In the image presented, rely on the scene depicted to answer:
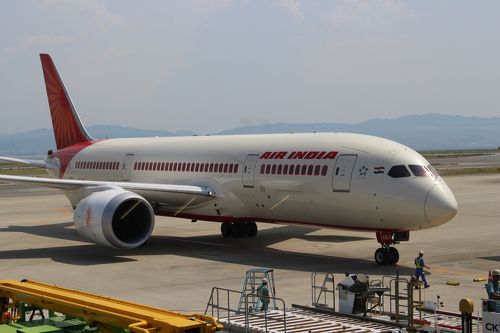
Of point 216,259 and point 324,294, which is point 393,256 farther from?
point 324,294

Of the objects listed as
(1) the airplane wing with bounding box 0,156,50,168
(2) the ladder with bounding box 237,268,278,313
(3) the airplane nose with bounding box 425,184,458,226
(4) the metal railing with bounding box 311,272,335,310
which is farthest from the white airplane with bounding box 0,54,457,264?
(2) the ladder with bounding box 237,268,278,313

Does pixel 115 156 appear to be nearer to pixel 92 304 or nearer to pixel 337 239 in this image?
pixel 337 239

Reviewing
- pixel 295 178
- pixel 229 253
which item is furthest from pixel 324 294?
pixel 229 253

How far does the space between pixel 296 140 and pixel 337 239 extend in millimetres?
5560

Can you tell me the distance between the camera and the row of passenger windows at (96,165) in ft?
115

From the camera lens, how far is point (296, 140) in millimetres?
27172

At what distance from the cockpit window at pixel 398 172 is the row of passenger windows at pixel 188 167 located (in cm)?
662

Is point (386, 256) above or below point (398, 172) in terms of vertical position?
below

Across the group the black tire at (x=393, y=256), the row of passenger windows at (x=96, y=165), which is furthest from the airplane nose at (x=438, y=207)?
the row of passenger windows at (x=96, y=165)

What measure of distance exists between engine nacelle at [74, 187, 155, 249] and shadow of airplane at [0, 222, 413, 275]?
647 mm

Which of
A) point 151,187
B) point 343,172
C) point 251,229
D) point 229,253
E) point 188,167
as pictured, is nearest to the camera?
point 343,172

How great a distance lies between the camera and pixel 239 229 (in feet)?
104

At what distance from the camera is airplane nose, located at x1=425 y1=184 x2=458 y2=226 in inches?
885

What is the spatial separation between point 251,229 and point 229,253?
14.8 feet
